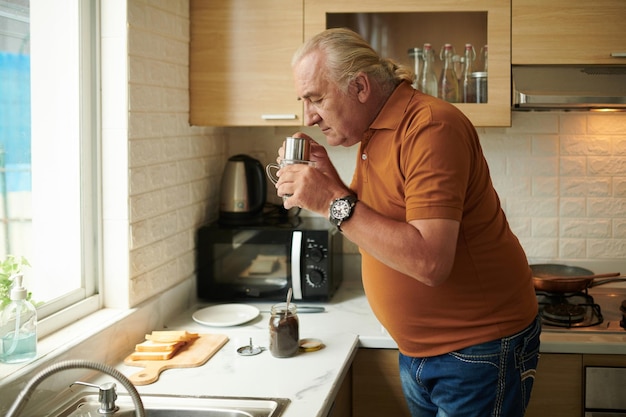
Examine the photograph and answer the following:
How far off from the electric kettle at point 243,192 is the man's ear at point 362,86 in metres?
1.12

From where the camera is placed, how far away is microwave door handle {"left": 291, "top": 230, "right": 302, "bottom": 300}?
271 centimetres

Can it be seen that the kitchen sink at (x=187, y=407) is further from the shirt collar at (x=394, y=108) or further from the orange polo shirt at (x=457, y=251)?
the shirt collar at (x=394, y=108)

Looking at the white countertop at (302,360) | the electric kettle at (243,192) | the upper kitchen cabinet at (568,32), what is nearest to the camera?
the white countertop at (302,360)

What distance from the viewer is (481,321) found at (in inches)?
70.1

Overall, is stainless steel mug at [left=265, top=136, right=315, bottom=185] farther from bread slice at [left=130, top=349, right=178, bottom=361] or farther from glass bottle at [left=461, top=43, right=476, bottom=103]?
glass bottle at [left=461, top=43, right=476, bottom=103]

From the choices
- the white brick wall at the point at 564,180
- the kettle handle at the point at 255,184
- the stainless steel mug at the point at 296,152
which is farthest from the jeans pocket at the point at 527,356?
the kettle handle at the point at 255,184

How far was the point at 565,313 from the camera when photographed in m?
2.48

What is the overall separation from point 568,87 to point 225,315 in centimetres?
141

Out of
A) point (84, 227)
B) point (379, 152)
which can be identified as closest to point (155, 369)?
point (84, 227)

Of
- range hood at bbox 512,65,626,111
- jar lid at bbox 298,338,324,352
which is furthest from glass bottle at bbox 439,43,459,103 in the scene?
jar lid at bbox 298,338,324,352

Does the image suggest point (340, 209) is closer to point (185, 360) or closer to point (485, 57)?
point (185, 360)

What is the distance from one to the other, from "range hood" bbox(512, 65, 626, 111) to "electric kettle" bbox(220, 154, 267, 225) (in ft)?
3.28

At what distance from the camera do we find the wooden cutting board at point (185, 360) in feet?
6.44

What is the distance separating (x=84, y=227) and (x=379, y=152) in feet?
3.09
